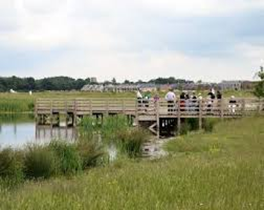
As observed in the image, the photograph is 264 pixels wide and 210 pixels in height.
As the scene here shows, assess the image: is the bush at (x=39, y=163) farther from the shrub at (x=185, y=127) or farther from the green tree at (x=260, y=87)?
the green tree at (x=260, y=87)

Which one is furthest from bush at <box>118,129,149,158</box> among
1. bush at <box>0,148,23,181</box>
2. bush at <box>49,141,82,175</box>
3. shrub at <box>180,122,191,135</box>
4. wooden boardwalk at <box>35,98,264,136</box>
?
wooden boardwalk at <box>35,98,264,136</box>

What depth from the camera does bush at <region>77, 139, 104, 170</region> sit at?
18875 mm

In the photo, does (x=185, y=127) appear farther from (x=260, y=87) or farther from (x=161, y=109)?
(x=260, y=87)

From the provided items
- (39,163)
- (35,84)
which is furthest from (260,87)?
(35,84)

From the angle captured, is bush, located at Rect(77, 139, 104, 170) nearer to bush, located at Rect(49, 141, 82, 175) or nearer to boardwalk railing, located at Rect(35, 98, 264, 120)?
bush, located at Rect(49, 141, 82, 175)

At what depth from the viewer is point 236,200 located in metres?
9.34

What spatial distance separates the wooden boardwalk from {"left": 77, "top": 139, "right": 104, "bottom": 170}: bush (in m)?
19.6

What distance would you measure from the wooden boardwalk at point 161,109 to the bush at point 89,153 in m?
19.6

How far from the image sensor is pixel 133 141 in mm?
25156

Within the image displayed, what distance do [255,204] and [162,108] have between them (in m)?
32.4

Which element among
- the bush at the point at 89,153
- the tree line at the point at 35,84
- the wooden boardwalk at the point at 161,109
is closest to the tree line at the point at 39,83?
the tree line at the point at 35,84

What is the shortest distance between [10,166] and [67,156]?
9.77 feet

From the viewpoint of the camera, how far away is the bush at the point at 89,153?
18875 millimetres

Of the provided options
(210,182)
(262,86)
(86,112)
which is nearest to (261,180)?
(210,182)
